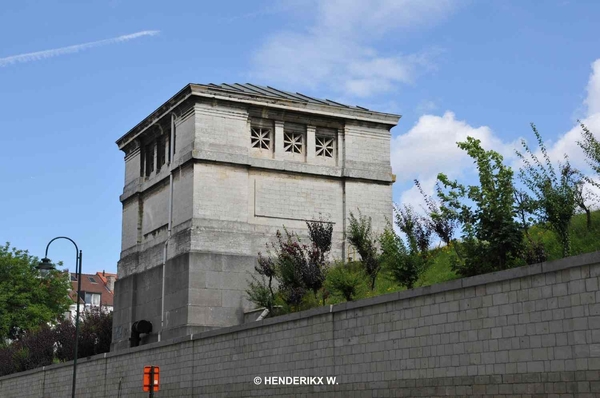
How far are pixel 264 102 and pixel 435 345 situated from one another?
16906 mm

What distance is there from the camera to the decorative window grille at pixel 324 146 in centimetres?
3491

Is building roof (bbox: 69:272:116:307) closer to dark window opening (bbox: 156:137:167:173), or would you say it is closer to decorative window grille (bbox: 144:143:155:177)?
decorative window grille (bbox: 144:143:155:177)

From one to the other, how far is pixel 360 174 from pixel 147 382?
14.4 metres

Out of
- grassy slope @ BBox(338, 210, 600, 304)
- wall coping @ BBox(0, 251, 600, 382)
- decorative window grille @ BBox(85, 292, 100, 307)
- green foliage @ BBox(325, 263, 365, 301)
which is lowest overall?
wall coping @ BBox(0, 251, 600, 382)

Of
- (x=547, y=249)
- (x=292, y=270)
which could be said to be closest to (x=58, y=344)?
(x=292, y=270)

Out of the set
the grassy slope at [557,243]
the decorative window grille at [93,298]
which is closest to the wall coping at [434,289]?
the grassy slope at [557,243]

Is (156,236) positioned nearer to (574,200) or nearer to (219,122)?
(219,122)

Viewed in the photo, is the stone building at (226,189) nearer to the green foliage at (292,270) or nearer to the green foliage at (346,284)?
the green foliage at (292,270)

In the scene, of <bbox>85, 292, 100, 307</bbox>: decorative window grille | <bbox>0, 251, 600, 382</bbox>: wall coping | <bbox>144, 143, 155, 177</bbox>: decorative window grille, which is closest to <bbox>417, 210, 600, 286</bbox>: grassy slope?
<bbox>0, 251, 600, 382</bbox>: wall coping

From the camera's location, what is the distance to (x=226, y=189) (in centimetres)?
3216

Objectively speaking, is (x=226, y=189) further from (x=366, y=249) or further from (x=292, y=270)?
(x=366, y=249)

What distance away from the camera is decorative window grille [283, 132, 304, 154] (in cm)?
3438

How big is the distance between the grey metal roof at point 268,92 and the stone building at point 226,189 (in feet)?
0.43

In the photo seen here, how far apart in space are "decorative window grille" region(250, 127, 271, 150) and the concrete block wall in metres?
8.22
